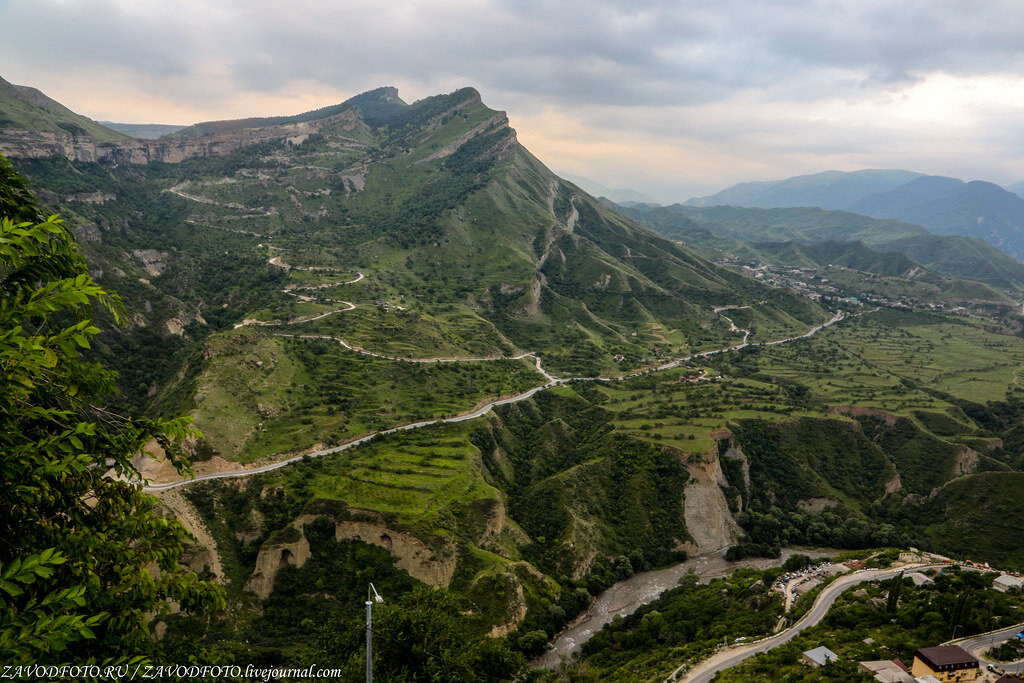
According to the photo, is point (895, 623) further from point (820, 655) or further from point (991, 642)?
point (820, 655)

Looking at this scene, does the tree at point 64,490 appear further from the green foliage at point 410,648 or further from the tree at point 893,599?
the tree at point 893,599

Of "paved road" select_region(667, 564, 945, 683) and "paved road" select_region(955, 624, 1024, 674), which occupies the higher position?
"paved road" select_region(955, 624, 1024, 674)

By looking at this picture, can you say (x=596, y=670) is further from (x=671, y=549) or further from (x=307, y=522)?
(x=307, y=522)

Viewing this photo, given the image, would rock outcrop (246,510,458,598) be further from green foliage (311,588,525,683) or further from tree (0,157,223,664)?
tree (0,157,223,664)

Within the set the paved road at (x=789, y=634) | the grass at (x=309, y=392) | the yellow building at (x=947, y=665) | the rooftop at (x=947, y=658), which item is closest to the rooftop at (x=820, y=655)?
the paved road at (x=789, y=634)

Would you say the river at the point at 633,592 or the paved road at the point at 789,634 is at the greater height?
the paved road at the point at 789,634

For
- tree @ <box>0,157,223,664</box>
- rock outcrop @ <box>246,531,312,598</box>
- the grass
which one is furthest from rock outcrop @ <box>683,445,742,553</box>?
tree @ <box>0,157,223,664</box>
